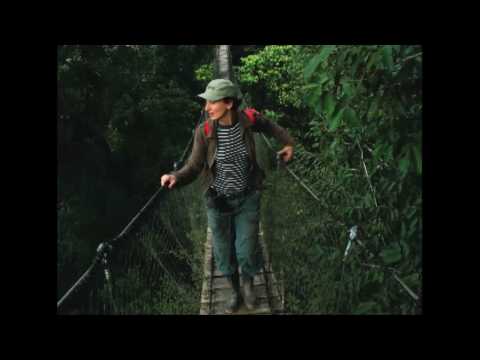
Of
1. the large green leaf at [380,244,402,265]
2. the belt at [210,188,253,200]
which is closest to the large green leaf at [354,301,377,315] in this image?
the large green leaf at [380,244,402,265]

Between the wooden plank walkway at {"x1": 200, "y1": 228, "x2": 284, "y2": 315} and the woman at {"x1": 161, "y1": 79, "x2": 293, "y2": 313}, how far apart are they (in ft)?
0.70

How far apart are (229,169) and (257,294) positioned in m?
0.68

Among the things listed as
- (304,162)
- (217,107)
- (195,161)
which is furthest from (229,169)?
(304,162)

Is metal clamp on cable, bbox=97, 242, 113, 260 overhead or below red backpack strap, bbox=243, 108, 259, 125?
below

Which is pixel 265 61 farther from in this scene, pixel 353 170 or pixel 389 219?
pixel 389 219

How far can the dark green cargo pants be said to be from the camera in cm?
174

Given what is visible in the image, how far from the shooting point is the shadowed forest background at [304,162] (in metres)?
1.34

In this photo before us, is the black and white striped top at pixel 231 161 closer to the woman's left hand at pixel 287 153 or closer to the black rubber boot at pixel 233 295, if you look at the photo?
the woman's left hand at pixel 287 153

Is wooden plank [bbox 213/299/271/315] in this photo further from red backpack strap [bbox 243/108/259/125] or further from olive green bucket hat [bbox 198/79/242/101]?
olive green bucket hat [bbox 198/79/242/101]

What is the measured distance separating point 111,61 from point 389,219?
413cm

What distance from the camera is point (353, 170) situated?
6.72ft

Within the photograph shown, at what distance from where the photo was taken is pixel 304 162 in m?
3.03

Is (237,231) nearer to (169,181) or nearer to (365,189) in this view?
(169,181)

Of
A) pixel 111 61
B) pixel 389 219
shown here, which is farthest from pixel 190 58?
A: pixel 389 219
